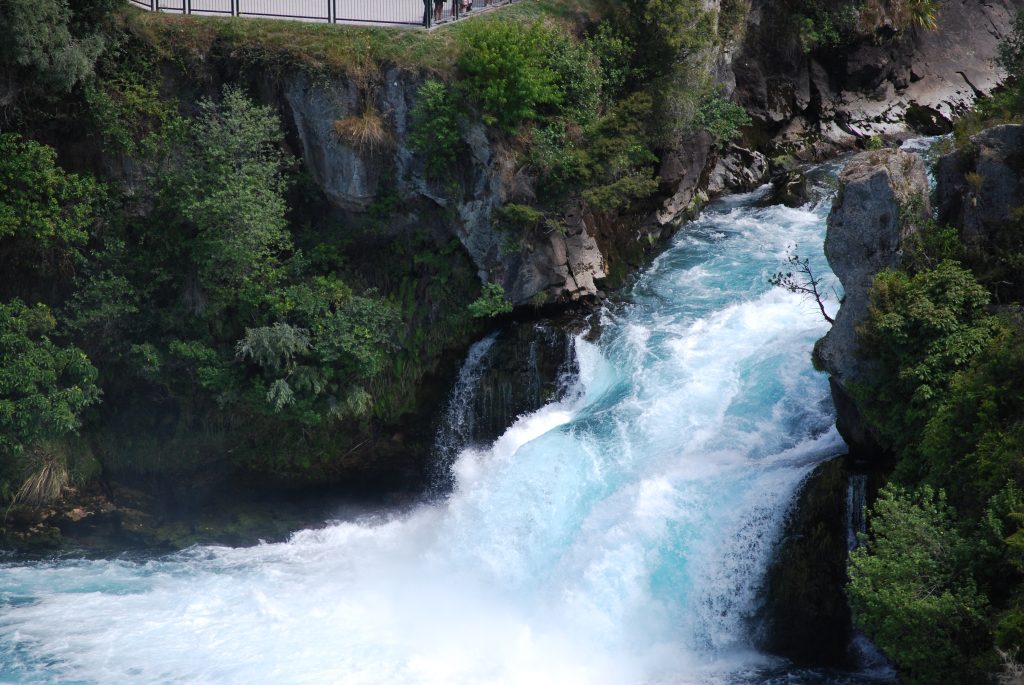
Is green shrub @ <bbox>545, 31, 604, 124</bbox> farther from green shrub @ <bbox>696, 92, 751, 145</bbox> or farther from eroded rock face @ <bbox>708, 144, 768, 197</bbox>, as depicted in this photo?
eroded rock face @ <bbox>708, 144, 768, 197</bbox>

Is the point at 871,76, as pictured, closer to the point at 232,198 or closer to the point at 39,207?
the point at 232,198

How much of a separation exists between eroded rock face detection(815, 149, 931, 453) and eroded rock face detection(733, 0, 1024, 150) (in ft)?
48.0

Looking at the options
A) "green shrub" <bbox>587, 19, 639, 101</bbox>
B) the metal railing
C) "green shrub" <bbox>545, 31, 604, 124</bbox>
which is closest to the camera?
"green shrub" <bbox>545, 31, 604, 124</bbox>

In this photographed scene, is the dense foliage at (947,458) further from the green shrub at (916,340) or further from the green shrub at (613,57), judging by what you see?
the green shrub at (613,57)

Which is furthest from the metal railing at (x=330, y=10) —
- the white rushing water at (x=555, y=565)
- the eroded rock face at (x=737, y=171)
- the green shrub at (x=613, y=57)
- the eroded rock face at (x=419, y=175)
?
the eroded rock face at (x=737, y=171)

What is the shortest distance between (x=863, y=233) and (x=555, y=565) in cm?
841

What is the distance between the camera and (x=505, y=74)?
82.8 feet

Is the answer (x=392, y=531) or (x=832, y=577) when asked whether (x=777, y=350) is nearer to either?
(x=832, y=577)

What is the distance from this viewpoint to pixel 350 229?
88.5ft

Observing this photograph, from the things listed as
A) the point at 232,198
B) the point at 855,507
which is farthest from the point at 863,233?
the point at 232,198

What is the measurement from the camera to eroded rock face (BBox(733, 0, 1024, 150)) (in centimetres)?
3478

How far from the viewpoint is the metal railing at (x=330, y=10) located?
89.5 ft

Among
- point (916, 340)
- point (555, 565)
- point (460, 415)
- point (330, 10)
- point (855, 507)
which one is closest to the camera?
point (916, 340)

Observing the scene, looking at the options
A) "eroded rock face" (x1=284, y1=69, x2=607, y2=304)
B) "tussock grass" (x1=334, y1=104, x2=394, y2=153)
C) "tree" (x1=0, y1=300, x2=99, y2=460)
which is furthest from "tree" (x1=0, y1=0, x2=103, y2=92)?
"tussock grass" (x1=334, y1=104, x2=394, y2=153)
